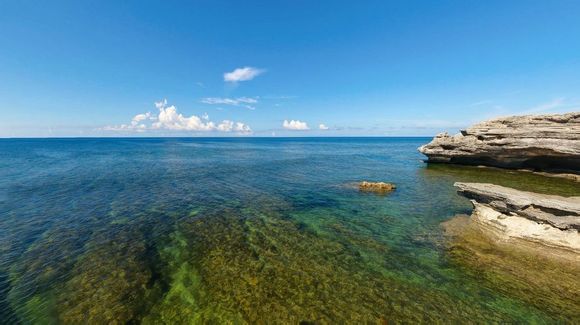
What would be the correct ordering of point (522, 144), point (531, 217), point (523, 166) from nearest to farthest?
point (531, 217) < point (522, 144) < point (523, 166)

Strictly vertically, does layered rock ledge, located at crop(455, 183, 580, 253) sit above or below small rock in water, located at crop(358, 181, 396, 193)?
above

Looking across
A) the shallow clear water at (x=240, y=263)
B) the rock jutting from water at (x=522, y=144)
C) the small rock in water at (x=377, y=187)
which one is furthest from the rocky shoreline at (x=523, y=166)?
the small rock in water at (x=377, y=187)

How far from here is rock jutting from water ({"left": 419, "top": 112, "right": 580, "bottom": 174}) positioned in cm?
3319

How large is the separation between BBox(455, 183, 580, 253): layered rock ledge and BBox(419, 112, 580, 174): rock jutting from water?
1036 inches

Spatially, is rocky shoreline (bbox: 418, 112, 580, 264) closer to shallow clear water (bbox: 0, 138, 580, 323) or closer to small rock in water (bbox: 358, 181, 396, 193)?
shallow clear water (bbox: 0, 138, 580, 323)

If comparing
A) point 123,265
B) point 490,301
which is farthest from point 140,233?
point 490,301

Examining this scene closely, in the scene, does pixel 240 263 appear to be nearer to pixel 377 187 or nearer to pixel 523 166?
pixel 377 187

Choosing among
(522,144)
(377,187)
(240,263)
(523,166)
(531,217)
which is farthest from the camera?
(523,166)

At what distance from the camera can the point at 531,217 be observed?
15.0 metres

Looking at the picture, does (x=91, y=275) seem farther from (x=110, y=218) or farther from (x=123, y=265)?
(x=110, y=218)

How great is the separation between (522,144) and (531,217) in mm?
30391

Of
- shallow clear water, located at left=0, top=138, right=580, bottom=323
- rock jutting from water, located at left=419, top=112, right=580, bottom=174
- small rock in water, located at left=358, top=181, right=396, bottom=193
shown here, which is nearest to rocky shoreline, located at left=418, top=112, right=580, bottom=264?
rock jutting from water, located at left=419, top=112, right=580, bottom=174

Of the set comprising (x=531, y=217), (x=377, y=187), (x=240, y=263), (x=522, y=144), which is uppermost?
(x=522, y=144)

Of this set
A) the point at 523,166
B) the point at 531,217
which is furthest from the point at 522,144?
the point at 531,217
